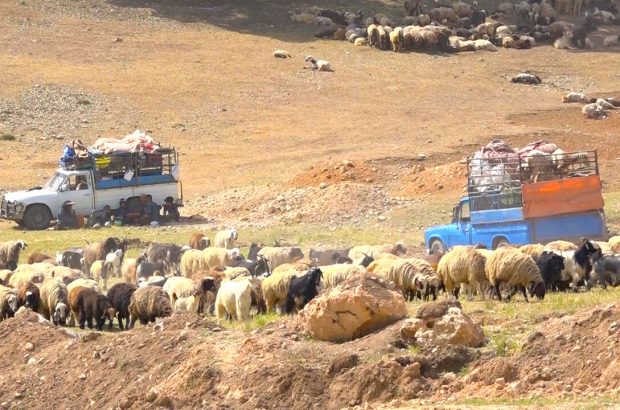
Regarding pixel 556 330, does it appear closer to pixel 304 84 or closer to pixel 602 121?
pixel 602 121

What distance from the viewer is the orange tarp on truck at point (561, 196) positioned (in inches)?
958

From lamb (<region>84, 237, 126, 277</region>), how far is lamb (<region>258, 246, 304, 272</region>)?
355 centimetres

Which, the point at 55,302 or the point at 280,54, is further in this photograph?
the point at 280,54

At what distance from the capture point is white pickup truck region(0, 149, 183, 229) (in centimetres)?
3400

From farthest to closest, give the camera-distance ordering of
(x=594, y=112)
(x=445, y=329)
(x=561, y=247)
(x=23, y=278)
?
1. (x=594, y=112)
2. (x=23, y=278)
3. (x=561, y=247)
4. (x=445, y=329)

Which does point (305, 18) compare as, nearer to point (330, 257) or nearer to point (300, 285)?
point (330, 257)

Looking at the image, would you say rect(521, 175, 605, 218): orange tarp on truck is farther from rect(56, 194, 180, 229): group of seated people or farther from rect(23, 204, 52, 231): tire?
rect(23, 204, 52, 231): tire

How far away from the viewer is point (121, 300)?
20562 mm

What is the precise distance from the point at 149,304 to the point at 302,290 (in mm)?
2263

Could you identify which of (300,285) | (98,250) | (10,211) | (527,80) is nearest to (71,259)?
(98,250)

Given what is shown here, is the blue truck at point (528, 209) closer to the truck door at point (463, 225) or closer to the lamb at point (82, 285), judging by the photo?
the truck door at point (463, 225)

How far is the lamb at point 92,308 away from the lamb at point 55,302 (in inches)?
11.8

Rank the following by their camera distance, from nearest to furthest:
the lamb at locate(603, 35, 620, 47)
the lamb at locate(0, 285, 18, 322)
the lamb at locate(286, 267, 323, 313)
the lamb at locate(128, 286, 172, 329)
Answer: the lamb at locate(286, 267, 323, 313) → the lamb at locate(128, 286, 172, 329) → the lamb at locate(0, 285, 18, 322) → the lamb at locate(603, 35, 620, 47)

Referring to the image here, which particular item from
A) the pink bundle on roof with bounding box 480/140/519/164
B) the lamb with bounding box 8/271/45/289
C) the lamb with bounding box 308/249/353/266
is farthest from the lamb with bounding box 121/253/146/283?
the pink bundle on roof with bounding box 480/140/519/164
